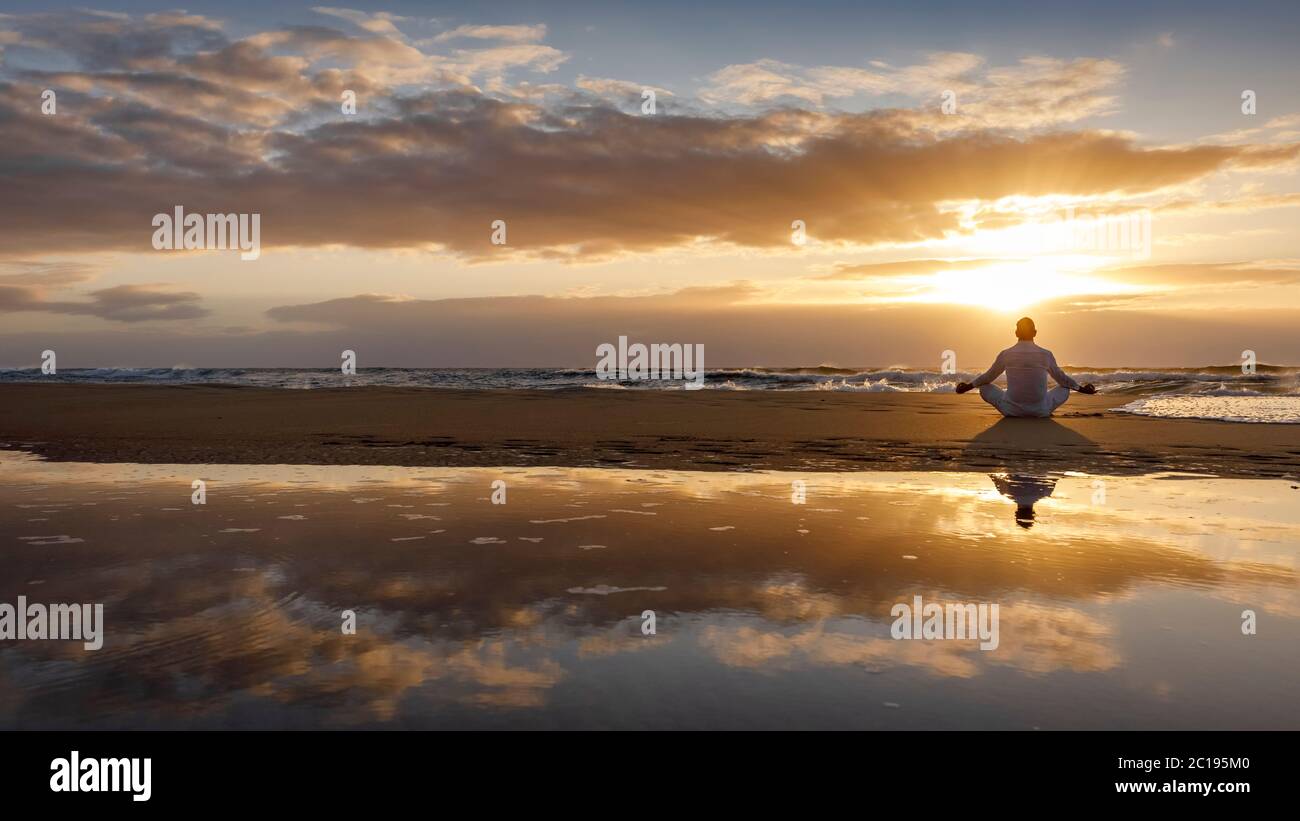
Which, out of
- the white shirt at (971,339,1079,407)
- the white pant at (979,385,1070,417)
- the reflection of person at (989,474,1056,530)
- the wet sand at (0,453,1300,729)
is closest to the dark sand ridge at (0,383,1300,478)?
the white pant at (979,385,1070,417)

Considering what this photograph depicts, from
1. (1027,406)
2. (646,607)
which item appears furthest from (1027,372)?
(646,607)

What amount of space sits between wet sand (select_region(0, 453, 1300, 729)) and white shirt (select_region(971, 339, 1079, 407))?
29.9ft

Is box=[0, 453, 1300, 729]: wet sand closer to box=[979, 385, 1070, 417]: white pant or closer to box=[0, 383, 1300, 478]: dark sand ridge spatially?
box=[0, 383, 1300, 478]: dark sand ridge

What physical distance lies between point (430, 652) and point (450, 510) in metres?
3.77

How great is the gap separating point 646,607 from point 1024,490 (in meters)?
5.72

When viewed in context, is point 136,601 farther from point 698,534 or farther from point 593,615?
point 698,534

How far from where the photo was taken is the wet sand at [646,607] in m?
3.14

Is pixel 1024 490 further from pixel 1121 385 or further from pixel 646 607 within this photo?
pixel 1121 385

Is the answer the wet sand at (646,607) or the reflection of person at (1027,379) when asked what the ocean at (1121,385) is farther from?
the wet sand at (646,607)

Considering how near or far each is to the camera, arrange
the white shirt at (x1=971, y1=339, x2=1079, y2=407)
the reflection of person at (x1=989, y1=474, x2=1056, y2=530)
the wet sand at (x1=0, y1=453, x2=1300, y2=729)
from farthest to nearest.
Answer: the white shirt at (x1=971, y1=339, x2=1079, y2=407), the reflection of person at (x1=989, y1=474, x2=1056, y2=530), the wet sand at (x1=0, y1=453, x2=1300, y2=729)

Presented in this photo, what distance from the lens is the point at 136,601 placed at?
4.51m

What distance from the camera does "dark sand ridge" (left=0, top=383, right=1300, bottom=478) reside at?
11.3m

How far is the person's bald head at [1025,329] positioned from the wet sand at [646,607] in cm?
973
